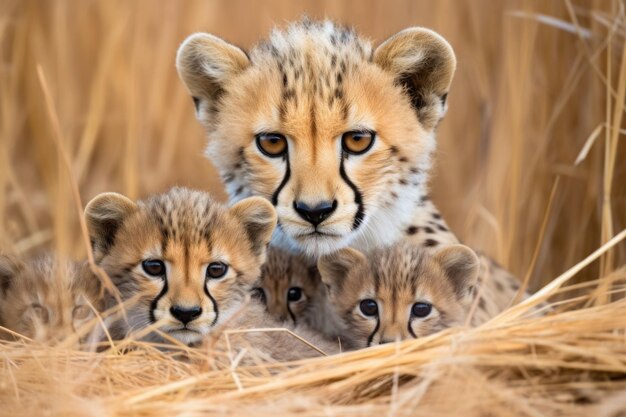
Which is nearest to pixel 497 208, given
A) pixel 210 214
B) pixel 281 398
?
pixel 210 214


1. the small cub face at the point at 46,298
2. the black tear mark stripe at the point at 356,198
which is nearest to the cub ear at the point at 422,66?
the black tear mark stripe at the point at 356,198

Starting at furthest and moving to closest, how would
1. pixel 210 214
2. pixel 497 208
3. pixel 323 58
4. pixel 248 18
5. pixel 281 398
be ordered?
pixel 248 18 < pixel 497 208 < pixel 323 58 < pixel 210 214 < pixel 281 398

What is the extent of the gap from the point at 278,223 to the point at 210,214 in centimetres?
22

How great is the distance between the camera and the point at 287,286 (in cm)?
312

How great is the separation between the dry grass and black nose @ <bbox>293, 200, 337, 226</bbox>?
448mm

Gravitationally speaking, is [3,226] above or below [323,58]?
below

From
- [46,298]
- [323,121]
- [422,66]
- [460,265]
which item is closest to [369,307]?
[460,265]

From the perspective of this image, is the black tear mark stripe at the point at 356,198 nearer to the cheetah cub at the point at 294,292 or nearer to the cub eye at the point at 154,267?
the cheetah cub at the point at 294,292

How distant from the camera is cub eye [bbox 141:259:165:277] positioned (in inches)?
103

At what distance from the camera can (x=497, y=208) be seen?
4285 millimetres

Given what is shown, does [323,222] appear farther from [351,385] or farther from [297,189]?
[351,385]

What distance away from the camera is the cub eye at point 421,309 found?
2.85 metres

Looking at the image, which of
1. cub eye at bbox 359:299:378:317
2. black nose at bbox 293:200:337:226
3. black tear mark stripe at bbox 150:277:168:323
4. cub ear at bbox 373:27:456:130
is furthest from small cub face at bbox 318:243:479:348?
black tear mark stripe at bbox 150:277:168:323

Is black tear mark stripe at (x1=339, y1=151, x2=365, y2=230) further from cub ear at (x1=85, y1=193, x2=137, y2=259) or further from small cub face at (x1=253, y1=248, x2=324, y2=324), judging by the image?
cub ear at (x1=85, y1=193, x2=137, y2=259)
